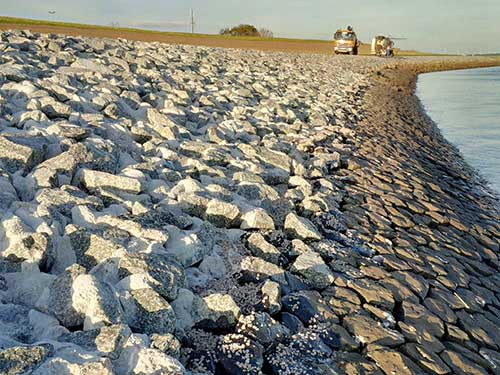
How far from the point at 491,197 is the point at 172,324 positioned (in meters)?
6.75

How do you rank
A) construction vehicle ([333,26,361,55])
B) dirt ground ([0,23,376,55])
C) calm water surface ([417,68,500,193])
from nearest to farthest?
calm water surface ([417,68,500,193]) < dirt ground ([0,23,376,55]) < construction vehicle ([333,26,361,55])

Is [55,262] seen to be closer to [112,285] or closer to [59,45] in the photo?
[112,285]

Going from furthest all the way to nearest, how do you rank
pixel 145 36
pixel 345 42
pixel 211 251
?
pixel 345 42 → pixel 145 36 → pixel 211 251

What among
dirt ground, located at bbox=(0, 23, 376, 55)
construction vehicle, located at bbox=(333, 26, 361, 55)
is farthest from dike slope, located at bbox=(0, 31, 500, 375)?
construction vehicle, located at bbox=(333, 26, 361, 55)

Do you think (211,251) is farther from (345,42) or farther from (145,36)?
(345,42)

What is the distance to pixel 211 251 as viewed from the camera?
292 centimetres

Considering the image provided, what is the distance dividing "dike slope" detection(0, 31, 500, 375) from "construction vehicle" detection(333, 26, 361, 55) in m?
35.5

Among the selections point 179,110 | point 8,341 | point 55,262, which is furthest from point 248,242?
point 179,110

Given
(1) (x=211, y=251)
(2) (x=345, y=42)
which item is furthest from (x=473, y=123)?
(2) (x=345, y=42)

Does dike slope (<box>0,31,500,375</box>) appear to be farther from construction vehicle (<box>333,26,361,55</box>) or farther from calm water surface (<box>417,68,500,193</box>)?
construction vehicle (<box>333,26,361,55</box>)

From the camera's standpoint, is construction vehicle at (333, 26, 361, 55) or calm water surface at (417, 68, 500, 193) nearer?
calm water surface at (417, 68, 500, 193)

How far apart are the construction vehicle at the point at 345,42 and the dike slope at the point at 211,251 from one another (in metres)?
35.5

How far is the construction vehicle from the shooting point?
38.9 meters

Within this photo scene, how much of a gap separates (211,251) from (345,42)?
129 ft
